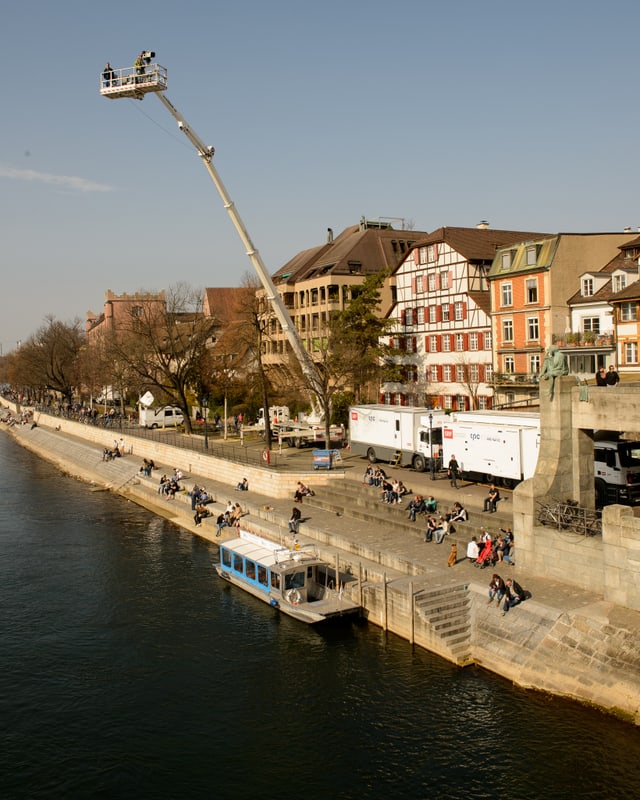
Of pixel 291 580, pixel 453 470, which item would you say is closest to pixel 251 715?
pixel 291 580

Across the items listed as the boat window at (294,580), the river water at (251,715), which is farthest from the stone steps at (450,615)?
the boat window at (294,580)

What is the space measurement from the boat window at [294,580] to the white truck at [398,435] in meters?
14.0

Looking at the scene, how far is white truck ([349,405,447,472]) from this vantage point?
141ft

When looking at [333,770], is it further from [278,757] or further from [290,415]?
[290,415]

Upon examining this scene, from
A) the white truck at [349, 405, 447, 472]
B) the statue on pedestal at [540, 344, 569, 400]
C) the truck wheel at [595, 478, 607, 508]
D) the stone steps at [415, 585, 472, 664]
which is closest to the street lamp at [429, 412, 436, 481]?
the white truck at [349, 405, 447, 472]

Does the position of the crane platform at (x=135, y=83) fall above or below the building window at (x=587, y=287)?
above

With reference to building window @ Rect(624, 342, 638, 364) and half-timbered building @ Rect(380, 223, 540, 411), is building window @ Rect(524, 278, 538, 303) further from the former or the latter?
building window @ Rect(624, 342, 638, 364)

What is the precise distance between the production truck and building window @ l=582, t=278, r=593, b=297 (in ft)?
54.0

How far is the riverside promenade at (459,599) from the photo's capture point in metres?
21.6

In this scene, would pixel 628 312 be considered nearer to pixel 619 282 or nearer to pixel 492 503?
pixel 619 282

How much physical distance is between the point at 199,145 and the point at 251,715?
136 feet

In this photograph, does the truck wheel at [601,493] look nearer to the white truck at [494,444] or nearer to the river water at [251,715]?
the white truck at [494,444]

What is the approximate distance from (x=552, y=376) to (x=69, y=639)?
2045 centimetres

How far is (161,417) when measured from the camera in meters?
81.8
